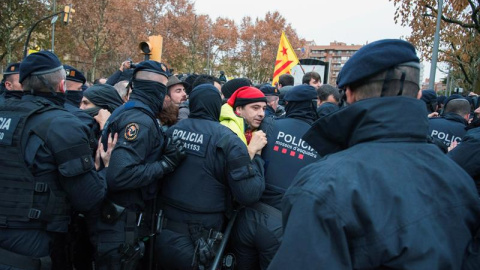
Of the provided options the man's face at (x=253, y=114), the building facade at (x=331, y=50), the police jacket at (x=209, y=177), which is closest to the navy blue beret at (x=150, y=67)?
the police jacket at (x=209, y=177)

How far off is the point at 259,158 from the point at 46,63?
6.30 ft

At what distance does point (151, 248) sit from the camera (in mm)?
3305

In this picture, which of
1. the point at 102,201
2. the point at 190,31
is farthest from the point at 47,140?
the point at 190,31

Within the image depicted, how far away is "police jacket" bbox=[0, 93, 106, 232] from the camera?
2.58m

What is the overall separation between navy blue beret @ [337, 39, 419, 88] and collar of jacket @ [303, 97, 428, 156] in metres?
0.11

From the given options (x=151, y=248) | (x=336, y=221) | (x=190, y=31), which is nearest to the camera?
(x=336, y=221)

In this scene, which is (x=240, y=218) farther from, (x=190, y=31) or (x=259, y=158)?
(x=190, y=31)

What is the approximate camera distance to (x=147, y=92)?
3350mm

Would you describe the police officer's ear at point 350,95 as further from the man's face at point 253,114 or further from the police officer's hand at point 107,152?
the man's face at point 253,114

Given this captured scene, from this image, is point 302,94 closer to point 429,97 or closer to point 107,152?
point 107,152

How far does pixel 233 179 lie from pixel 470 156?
2135 millimetres

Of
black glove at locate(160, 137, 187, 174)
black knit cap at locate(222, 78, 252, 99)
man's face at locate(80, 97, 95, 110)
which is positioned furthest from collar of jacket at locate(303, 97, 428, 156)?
black knit cap at locate(222, 78, 252, 99)

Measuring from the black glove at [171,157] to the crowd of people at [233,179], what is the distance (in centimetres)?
1

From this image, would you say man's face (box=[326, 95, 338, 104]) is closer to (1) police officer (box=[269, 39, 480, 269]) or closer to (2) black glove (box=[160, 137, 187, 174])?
(2) black glove (box=[160, 137, 187, 174])
